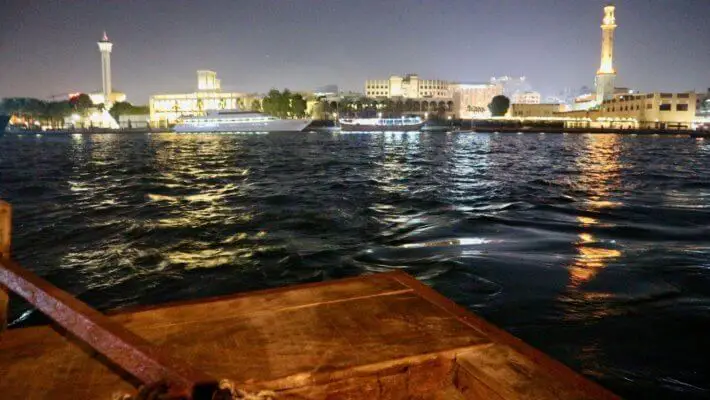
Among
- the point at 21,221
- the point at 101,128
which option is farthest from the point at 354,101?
the point at 21,221

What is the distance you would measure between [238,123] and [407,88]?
85784mm

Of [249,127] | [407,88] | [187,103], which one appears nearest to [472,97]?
[407,88]

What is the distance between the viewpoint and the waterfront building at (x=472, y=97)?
166 m

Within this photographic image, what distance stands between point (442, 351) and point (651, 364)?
2.34m

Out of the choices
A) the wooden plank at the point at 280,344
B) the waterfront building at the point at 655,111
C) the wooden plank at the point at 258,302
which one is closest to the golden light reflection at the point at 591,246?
the wooden plank at the point at 258,302

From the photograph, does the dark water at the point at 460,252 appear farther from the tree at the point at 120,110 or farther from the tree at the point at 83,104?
the tree at the point at 83,104

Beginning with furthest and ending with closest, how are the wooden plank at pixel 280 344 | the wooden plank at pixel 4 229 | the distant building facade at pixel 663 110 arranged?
the distant building facade at pixel 663 110 < the wooden plank at pixel 4 229 < the wooden plank at pixel 280 344

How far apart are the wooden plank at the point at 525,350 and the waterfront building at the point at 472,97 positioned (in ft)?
546

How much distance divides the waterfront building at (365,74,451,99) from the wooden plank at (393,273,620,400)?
6806 inches

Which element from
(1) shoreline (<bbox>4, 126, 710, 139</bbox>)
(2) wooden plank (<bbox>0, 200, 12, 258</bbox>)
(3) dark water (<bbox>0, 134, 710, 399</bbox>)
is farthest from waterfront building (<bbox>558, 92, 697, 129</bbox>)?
(2) wooden plank (<bbox>0, 200, 12, 258</bbox>)

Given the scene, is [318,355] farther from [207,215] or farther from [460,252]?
[207,215]

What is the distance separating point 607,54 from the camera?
398 ft

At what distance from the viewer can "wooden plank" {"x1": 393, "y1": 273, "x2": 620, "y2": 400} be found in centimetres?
230

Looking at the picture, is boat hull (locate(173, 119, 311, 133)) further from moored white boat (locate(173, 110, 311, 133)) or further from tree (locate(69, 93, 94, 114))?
tree (locate(69, 93, 94, 114))
